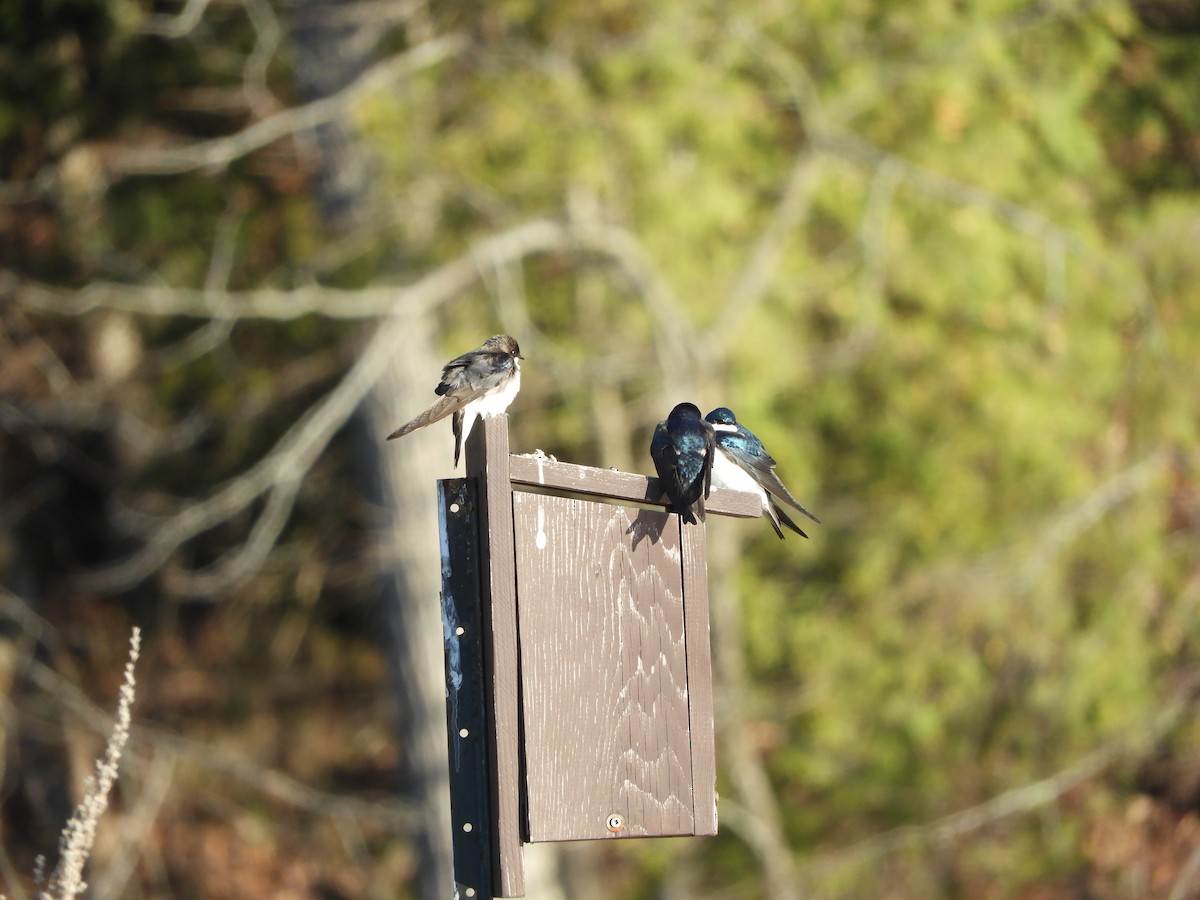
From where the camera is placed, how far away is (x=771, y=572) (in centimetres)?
1131

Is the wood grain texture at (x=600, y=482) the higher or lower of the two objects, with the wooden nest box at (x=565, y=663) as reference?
higher

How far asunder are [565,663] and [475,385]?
3.91ft

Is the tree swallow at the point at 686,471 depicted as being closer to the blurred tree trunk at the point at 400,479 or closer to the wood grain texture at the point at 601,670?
the wood grain texture at the point at 601,670

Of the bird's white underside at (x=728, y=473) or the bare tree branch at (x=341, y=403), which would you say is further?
the bare tree branch at (x=341, y=403)

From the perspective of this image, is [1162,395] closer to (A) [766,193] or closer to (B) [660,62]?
(A) [766,193]

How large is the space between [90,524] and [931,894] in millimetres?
7413

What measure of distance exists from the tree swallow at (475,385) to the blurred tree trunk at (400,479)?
4.56m

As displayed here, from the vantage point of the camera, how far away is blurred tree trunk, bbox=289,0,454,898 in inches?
377

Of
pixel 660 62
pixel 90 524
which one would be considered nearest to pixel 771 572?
pixel 660 62

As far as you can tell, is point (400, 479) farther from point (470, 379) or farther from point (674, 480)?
point (674, 480)

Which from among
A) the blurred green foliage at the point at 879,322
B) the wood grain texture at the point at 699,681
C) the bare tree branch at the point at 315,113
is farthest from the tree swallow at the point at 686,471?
the blurred green foliage at the point at 879,322

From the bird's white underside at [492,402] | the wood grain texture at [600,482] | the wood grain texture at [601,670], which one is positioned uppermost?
the bird's white underside at [492,402]

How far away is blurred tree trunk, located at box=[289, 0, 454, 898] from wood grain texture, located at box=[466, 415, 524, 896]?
594 centimetres

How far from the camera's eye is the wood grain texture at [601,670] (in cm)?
354
